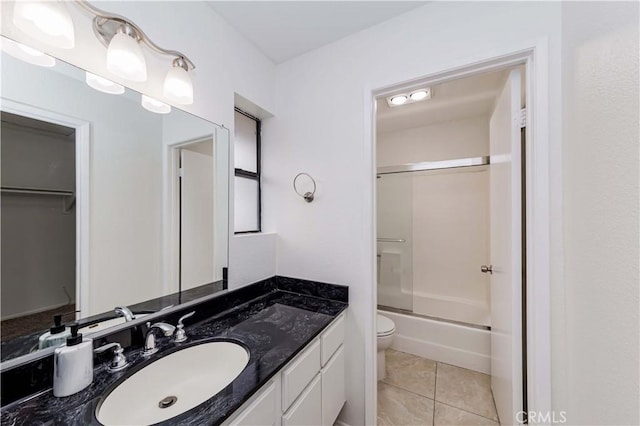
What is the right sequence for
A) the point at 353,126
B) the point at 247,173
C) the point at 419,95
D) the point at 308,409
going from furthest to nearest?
Result: the point at 419,95
the point at 247,173
the point at 353,126
the point at 308,409

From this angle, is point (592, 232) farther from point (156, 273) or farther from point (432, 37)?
point (156, 273)

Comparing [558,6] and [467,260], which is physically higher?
[558,6]

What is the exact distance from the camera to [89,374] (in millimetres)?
728

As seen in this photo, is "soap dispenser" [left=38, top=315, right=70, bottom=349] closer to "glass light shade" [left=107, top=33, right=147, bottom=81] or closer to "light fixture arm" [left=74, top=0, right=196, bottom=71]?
"glass light shade" [left=107, top=33, right=147, bottom=81]

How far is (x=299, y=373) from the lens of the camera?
0.99 metres

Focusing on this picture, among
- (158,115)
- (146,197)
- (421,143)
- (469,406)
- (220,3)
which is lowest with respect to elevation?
(469,406)

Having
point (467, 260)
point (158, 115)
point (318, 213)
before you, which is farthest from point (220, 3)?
point (467, 260)

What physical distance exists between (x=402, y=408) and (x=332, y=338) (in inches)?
36.0

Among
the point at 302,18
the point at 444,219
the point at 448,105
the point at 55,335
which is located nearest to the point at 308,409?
the point at 55,335

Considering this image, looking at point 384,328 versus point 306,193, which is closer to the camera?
point 306,193

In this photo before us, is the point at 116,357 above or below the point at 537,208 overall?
below

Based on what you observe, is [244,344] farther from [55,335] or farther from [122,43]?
[122,43]

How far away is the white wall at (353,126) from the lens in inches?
43.9

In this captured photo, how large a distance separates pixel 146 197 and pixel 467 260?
3.04m
